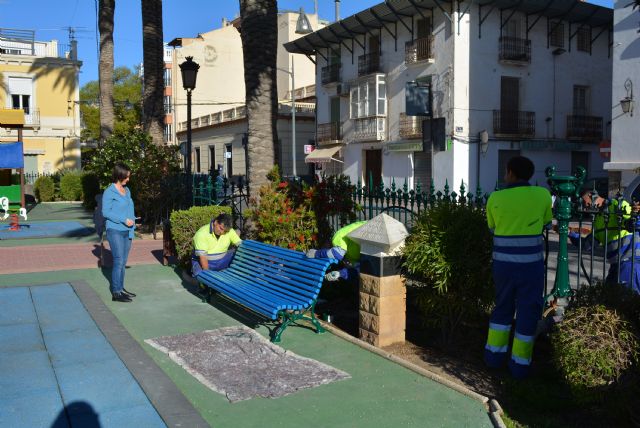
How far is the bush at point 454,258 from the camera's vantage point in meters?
5.20

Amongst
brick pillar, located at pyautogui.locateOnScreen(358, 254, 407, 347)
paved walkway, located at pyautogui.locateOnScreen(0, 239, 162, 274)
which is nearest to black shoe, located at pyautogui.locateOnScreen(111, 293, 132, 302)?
paved walkway, located at pyautogui.locateOnScreen(0, 239, 162, 274)

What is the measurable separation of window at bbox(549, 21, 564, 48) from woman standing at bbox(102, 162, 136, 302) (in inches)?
1093

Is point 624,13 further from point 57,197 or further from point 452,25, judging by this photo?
point 57,197

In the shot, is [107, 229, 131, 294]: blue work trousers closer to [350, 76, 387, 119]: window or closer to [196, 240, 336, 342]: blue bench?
[196, 240, 336, 342]: blue bench

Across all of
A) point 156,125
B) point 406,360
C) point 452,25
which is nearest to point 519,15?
point 452,25

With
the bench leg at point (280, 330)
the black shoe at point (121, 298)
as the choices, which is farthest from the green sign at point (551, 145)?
the bench leg at point (280, 330)

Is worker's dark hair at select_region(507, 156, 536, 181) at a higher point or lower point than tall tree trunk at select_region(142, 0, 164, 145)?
lower

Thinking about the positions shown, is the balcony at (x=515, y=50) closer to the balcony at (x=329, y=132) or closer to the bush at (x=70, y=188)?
the balcony at (x=329, y=132)

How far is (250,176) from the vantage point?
9.02 m

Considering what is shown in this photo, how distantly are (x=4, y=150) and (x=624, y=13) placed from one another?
64.2 feet

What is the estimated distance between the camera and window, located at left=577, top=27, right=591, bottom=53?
31734 mm

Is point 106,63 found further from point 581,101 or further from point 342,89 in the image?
point 581,101

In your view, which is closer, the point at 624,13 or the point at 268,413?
the point at 268,413

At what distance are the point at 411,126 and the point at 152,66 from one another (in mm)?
16413
